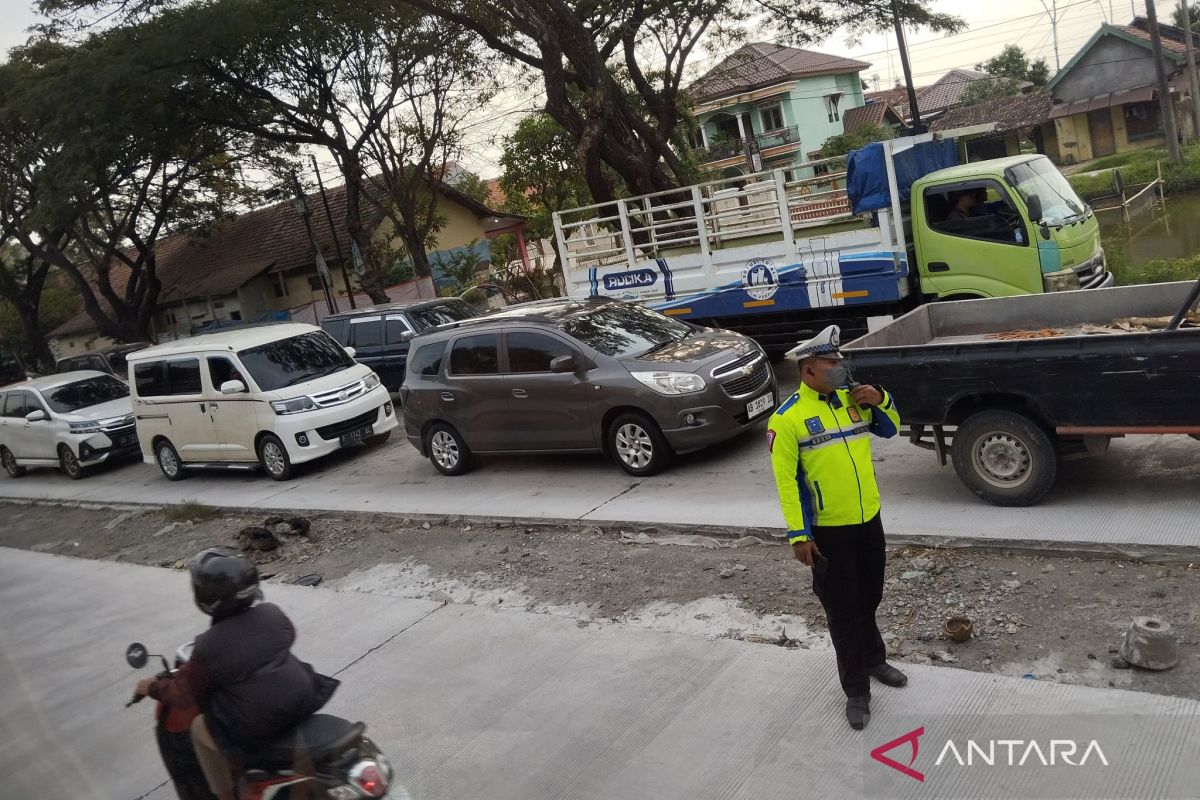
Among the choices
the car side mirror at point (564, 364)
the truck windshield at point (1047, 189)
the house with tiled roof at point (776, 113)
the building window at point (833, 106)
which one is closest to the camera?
the car side mirror at point (564, 364)

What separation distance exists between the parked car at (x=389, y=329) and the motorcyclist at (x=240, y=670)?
11753 mm

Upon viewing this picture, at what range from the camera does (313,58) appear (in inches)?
906

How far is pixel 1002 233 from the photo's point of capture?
383 inches

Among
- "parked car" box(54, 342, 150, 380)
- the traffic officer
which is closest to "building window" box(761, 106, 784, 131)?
"parked car" box(54, 342, 150, 380)

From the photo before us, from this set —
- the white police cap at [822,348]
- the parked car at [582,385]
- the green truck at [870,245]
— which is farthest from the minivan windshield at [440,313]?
the white police cap at [822,348]

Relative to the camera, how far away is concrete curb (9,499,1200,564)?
5.44 metres

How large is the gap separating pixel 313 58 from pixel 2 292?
18.4 m

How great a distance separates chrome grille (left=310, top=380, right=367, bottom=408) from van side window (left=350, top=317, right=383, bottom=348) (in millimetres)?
2843

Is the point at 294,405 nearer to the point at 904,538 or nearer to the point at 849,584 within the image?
the point at 904,538

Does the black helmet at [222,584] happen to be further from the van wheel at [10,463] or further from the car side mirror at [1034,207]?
the van wheel at [10,463]

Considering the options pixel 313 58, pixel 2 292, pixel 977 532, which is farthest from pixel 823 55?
pixel 977 532

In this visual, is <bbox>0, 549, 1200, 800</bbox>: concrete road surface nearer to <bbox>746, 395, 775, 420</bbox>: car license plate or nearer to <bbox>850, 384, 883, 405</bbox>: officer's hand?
<bbox>850, 384, 883, 405</bbox>: officer's hand

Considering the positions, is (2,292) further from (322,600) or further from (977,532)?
(977,532)

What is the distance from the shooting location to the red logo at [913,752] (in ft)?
12.8
